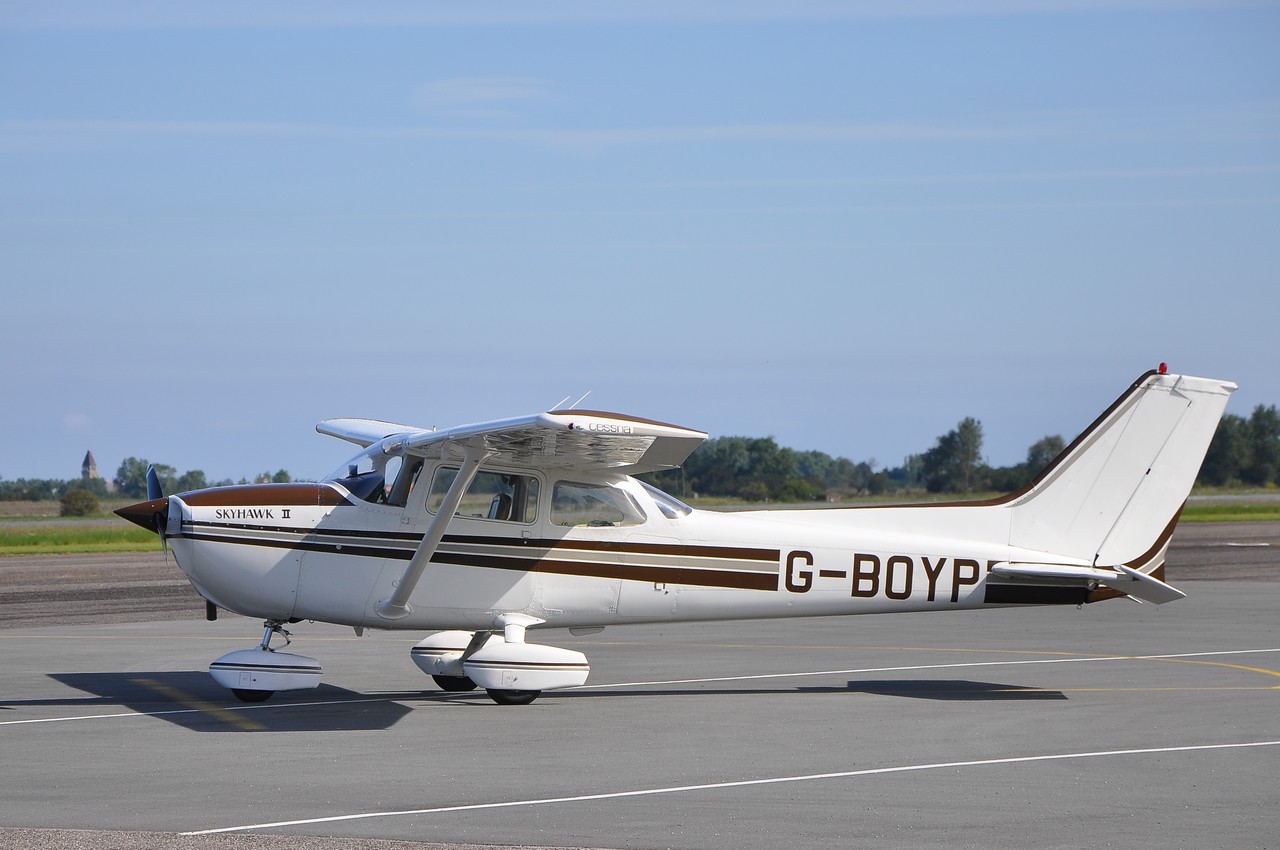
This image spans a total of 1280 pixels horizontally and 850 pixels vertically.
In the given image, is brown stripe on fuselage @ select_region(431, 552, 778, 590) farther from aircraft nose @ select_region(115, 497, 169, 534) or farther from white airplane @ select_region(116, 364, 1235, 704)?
aircraft nose @ select_region(115, 497, 169, 534)

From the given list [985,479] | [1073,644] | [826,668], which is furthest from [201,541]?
[985,479]

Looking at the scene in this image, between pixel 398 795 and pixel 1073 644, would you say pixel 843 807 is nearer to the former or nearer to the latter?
pixel 398 795

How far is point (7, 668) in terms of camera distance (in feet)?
47.3

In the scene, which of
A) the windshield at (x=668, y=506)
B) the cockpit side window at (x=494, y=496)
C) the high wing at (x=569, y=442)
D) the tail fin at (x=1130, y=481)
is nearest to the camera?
the high wing at (x=569, y=442)

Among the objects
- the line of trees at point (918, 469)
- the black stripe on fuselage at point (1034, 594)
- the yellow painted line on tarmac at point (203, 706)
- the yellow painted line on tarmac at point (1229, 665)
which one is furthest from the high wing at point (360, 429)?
the line of trees at point (918, 469)

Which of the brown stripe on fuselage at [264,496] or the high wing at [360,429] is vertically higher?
the high wing at [360,429]

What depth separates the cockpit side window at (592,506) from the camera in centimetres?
1216

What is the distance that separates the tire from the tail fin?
556 centimetres

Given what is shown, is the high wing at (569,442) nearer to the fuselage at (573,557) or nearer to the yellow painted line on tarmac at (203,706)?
the fuselage at (573,557)

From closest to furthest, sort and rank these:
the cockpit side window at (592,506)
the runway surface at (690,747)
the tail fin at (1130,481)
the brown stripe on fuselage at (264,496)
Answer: the runway surface at (690,747)
the brown stripe on fuselage at (264,496)
the cockpit side window at (592,506)
the tail fin at (1130,481)

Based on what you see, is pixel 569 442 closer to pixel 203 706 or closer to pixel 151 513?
pixel 151 513

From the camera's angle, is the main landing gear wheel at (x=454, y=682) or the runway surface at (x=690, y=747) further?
the main landing gear wheel at (x=454, y=682)

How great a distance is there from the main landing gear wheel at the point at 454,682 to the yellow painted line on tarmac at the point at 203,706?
212cm

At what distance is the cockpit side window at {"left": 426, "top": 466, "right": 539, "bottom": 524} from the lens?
39.2ft
